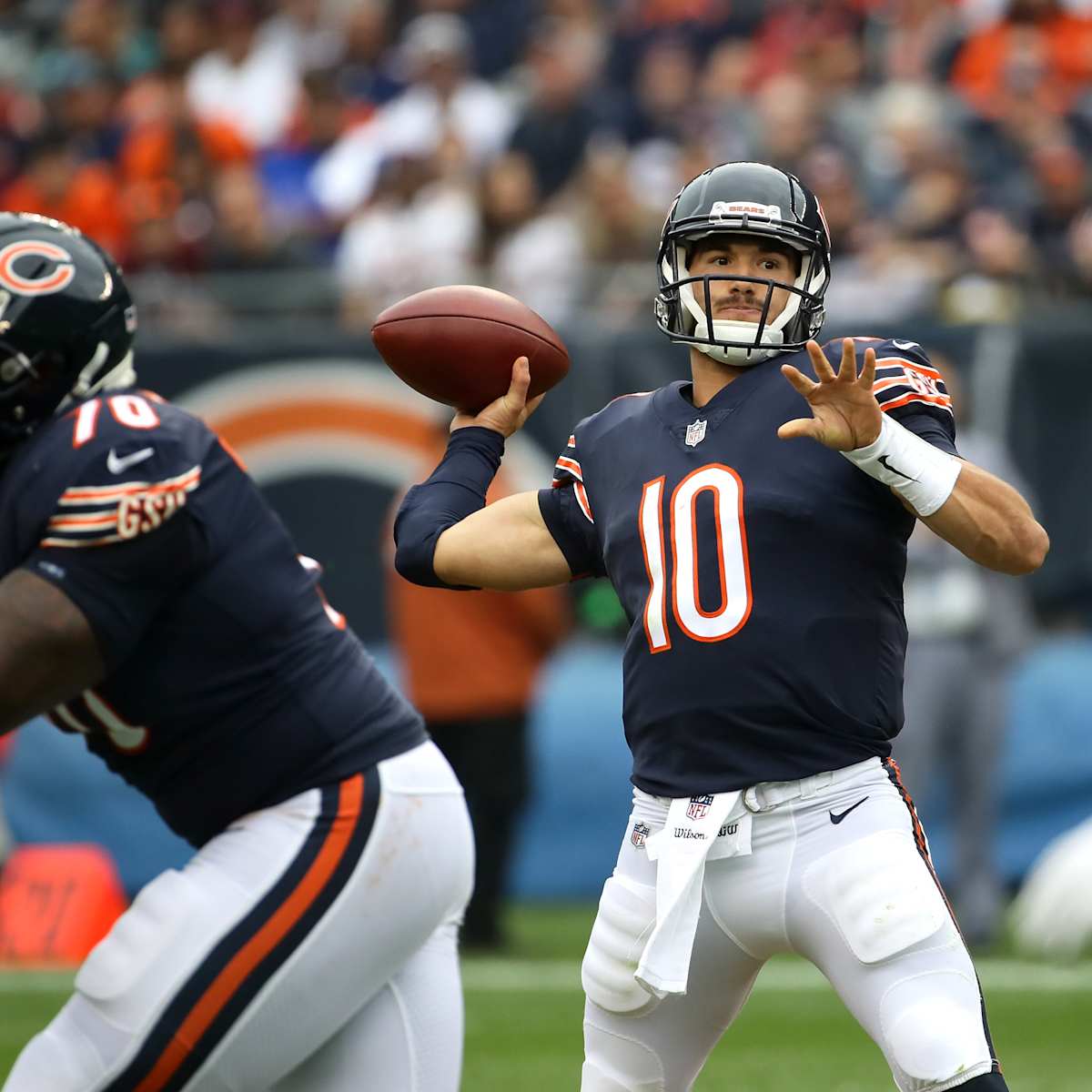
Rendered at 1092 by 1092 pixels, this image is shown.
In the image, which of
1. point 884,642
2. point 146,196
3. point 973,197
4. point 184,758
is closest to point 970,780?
point 973,197

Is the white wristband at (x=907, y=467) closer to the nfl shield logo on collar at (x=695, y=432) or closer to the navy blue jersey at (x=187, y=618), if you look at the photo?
the nfl shield logo on collar at (x=695, y=432)

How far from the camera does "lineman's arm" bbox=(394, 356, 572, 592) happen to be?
335 centimetres

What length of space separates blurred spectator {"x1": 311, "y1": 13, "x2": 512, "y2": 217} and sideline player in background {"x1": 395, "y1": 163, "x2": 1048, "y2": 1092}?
6.86 metres

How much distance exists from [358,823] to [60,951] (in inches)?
163

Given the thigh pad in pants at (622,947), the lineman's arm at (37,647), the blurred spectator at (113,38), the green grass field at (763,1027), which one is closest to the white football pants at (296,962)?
the thigh pad in pants at (622,947)

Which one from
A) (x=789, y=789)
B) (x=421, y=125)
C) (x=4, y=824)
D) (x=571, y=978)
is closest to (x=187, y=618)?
(x=789, y=789)

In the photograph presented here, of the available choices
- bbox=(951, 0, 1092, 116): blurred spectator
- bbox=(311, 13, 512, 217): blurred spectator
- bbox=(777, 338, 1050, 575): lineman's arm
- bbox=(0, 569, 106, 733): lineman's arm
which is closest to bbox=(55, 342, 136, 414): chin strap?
bbox=(0, 569, 106, 733): lineman's arm

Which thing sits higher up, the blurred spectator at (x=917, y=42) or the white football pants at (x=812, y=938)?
the blurred spectator at (x=917, y=42)

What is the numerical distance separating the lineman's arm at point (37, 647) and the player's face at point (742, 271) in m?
1.15

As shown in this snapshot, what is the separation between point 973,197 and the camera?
27.9 feet

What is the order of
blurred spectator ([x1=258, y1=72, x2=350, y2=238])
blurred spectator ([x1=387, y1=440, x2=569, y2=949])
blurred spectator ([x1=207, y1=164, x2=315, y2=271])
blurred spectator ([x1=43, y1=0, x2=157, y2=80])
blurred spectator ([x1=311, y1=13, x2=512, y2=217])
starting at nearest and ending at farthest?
1. blurred spectator ([x1=387, y1=440, x2=569, y2=949])
2. blurred spectator ([x1=207, y1=164, x2=315, y2=271])
3. blurred spectator ([x1=311, y1=13, x2=512, y2=217])
4. blurred spectator ([x1=258, y1=72, x2=350, y2=238])
5. blurred spectator ([x1=43, y1=0, x2=157, y2=80])

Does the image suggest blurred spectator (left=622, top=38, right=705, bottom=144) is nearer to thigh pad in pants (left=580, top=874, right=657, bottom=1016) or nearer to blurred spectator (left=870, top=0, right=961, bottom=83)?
blurred spectator (left=870, top=0, right=961, bottom=83)

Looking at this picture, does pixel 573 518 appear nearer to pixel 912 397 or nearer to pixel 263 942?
pixel 912 397

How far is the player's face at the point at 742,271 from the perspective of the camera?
326 cm
